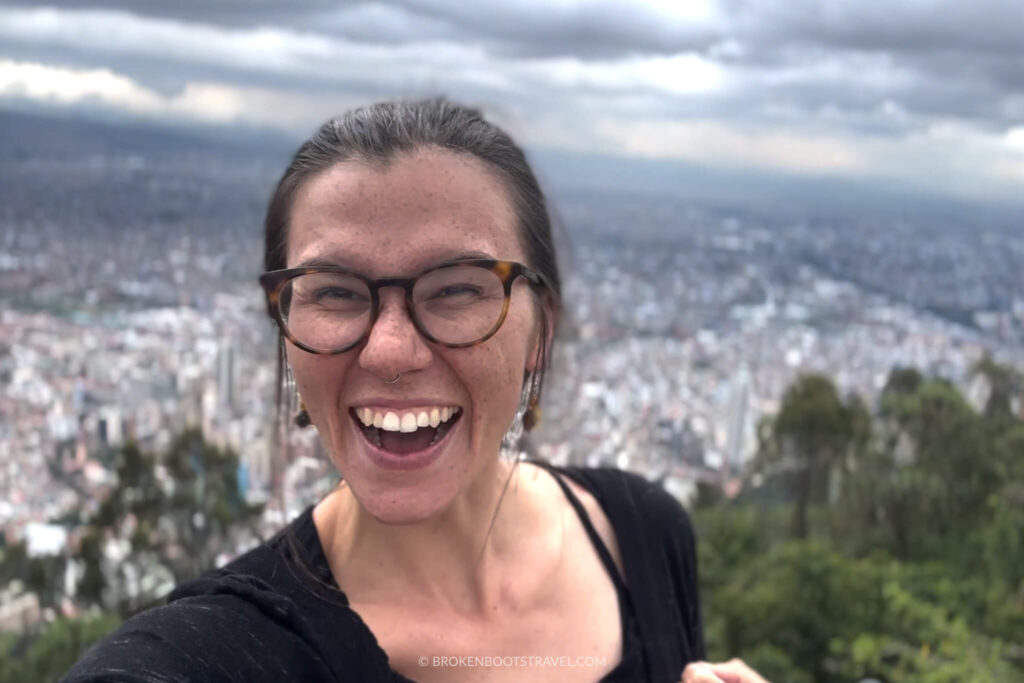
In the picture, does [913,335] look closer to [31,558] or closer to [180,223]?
[180,223]

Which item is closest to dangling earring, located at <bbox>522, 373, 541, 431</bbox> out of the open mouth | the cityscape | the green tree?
the open mouth

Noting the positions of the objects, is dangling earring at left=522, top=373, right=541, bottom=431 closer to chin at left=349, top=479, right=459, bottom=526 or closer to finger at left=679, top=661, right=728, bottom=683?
chin at left=349, top=479, right=459, bottom=526

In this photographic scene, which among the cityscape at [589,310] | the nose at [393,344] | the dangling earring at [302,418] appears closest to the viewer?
the nose at [393,344]

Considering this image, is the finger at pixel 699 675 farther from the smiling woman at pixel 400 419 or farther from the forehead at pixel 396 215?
the forehead at pixel 396 215

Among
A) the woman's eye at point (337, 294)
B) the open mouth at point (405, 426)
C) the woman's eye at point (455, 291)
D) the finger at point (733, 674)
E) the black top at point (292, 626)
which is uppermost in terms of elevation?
the woman's eye at point (455, 291)

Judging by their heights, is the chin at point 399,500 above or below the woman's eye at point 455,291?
below

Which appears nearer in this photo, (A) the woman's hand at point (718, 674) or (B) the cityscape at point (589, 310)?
(A) the woman's hand at point (718, 674)

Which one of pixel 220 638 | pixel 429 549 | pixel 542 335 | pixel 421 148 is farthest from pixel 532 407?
pixel 220 638

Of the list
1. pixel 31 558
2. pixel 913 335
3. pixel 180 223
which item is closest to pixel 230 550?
pixel 31 558

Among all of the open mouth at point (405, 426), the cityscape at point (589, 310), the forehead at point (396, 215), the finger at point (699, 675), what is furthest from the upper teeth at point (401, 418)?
the cityscape at point (589, 310)

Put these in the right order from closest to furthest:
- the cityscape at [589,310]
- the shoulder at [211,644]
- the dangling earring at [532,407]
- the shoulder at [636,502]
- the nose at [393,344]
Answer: the shoulder at [211,644] → the nose at [393,344] → the dangling earring at [532,407] → the shoulder at [636,502] → the cityscape at [589,310]
